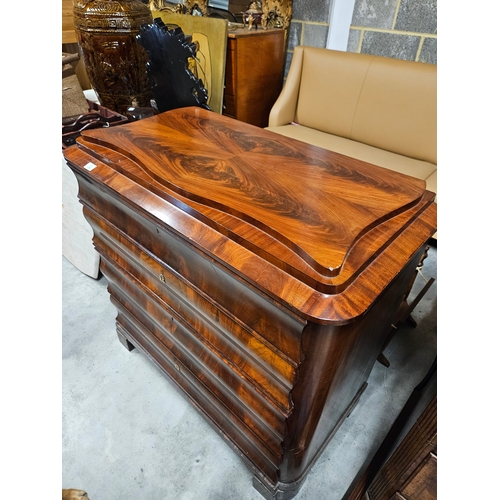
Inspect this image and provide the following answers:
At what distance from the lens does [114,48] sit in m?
1.55

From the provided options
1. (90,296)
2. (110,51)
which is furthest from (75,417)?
(110,51)

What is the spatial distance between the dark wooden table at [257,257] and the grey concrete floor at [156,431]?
0.14 meters

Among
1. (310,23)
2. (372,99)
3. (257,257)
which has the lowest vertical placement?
(372,99)

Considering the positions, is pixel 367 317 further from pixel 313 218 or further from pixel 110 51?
pixel 110 51

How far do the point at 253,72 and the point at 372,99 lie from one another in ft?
2.71

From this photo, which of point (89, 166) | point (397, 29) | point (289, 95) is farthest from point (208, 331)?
point (397, 29)

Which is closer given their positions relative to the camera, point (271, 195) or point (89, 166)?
point (271, 195)

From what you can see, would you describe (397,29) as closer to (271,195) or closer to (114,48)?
(114,48)

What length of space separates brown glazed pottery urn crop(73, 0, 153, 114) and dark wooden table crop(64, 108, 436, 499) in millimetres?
761

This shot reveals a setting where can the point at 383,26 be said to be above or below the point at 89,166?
above

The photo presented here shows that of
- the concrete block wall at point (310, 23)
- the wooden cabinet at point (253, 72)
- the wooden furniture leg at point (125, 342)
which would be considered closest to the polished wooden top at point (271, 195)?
the wooden furniture leg at point (125, 342)

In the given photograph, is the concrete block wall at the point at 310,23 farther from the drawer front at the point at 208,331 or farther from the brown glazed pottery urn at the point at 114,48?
the drawer front at the point at 208,331

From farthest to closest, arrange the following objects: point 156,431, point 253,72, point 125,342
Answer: point 253,72, point 125,342, point 156,431

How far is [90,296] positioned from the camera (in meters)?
1.68
